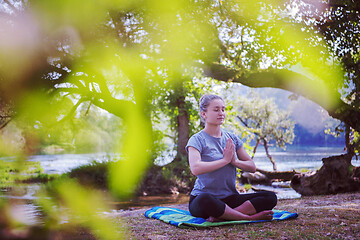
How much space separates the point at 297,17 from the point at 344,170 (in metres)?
4.51

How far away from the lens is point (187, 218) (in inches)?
184

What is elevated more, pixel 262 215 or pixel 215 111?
pixel 215 111

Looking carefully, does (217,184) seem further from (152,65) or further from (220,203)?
(152,65)

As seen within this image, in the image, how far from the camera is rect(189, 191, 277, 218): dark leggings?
433 centimetres

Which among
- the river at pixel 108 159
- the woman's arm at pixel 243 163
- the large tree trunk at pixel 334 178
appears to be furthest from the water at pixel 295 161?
the woman's arm at pixel 243 163

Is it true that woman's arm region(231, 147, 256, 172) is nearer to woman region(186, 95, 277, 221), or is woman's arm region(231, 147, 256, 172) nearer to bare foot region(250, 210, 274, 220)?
woman region(186, 95, 277, 221)

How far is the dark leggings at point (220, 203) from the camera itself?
4.33m

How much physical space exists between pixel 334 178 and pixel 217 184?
639cm

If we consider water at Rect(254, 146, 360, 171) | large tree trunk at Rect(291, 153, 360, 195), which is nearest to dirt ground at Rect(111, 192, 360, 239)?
large tree trunk at Rect(291, 153, 360, 195)

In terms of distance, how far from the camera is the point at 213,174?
4523 mm

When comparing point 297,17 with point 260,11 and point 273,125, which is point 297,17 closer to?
point 260,11

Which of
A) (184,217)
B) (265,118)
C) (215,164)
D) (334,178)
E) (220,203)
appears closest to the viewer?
(215,164)

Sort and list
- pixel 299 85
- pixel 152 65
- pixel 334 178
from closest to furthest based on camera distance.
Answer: pixel 334 178 → pixel 299 85 → pixel 152 65

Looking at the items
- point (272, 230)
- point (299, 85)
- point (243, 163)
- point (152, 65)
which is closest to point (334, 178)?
point (299, 85)
